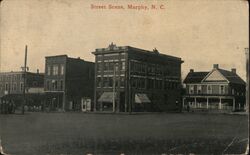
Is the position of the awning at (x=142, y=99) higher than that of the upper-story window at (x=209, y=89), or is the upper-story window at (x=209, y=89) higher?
the upper-story window at (x=209, y=89)

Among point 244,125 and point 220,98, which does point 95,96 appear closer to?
point 220,98

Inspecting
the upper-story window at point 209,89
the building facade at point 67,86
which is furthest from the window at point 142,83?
the upper-story window at point 209,89

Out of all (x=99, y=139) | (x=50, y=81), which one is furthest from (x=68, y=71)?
(x=99, y=139)

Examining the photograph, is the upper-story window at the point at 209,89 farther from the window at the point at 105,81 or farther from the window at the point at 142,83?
the window at the point at 105,81

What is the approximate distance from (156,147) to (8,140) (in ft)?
13.1

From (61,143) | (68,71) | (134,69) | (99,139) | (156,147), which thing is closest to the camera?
(156,147)

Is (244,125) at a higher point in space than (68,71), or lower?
lower

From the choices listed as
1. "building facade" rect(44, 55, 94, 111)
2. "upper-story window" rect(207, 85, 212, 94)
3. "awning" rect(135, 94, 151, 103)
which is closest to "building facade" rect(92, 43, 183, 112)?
"awning" rect(135, 94, 151, 103)

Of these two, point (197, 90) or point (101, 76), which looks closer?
point (101, 76)

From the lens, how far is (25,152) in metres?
8.51

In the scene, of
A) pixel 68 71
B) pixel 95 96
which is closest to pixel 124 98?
pixel 95 96

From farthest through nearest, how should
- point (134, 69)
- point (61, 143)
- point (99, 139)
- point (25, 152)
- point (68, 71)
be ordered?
point (68, 71)
point (134, 69)
point (99, 139)
point (61, 143)
point (25, 152)

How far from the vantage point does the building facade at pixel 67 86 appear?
113 feet

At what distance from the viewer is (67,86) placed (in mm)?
35469
